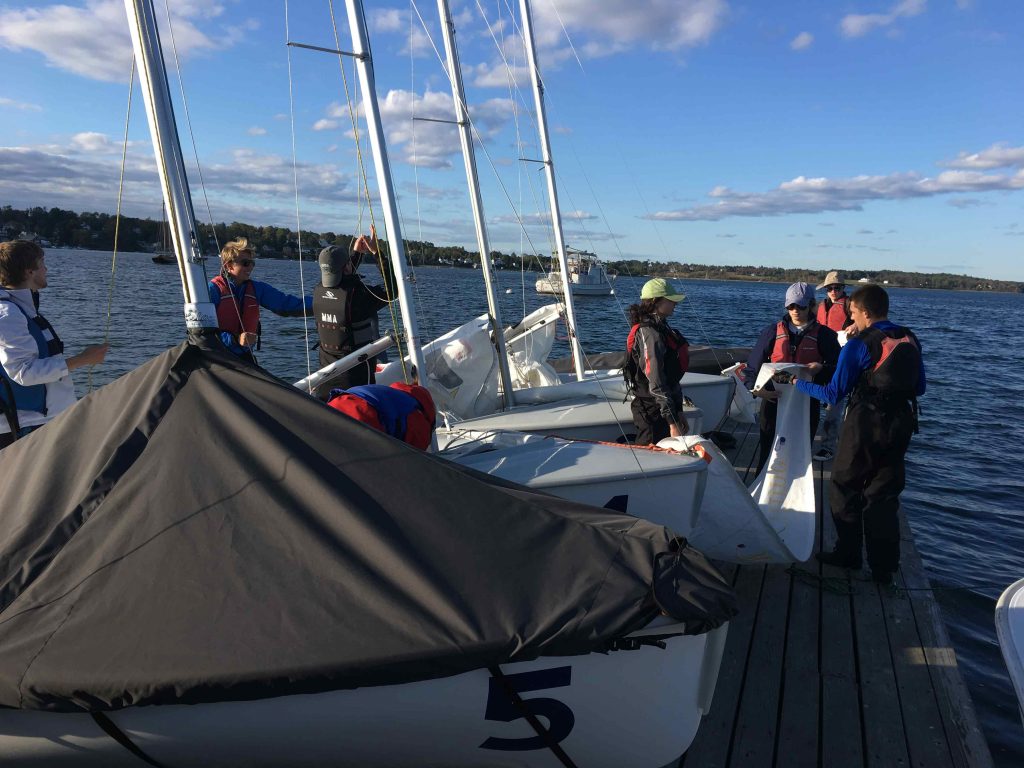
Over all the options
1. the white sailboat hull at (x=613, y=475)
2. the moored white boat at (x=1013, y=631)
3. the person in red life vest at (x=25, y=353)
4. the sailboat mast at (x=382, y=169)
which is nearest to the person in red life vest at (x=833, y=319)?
the moored white boat at (x=1013, y=631)

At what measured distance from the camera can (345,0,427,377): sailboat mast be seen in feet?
17.8

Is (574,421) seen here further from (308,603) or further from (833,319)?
(308,603)

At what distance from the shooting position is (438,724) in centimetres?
244

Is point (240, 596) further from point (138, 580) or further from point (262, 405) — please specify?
point (262, 405)

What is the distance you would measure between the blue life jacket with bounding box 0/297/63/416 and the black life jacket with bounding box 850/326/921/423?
4833 millimetres

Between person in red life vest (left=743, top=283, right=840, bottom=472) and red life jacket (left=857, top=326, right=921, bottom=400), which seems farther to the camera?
person in red life vest (left=743, top=283, right=840, bottom=472)

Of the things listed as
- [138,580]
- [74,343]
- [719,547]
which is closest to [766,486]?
[719,547]

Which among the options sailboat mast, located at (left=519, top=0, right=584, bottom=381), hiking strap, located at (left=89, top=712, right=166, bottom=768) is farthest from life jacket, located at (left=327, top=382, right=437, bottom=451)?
sailboat mast, located at (left=519, top=0, right=584, bottom=381)

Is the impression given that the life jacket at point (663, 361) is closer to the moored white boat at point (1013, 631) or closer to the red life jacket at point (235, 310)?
the moored white boat at point (1013, 631)

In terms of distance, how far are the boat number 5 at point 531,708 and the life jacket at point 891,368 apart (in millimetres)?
2846

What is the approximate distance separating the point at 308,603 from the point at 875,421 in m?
3.53

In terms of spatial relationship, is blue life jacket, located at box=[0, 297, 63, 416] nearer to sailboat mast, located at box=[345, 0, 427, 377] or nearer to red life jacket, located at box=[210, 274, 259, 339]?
red life jacket, located at box=[210, 274, 259, 339]

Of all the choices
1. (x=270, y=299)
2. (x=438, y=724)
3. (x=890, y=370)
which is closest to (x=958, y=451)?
(x=890, y=370)

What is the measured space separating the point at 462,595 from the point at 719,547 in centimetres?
257
